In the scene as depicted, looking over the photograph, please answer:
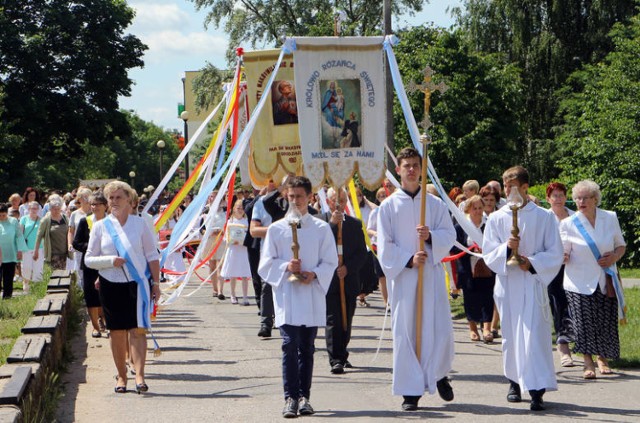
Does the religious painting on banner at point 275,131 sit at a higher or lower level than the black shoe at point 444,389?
higher

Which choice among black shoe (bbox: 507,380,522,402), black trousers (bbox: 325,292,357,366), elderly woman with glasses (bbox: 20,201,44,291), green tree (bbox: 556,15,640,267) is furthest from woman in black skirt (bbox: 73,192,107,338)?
green tree (bbox: 556,15,640,267)

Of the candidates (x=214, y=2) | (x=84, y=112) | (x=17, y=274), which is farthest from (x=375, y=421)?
(x=84, y=112)

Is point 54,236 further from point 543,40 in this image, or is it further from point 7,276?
point 543,40

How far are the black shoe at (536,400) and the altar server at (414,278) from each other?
69 cm

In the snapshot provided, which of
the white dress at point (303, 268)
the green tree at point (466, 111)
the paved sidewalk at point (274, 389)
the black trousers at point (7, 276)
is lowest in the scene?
the paved sidewalk at point (274, 389)

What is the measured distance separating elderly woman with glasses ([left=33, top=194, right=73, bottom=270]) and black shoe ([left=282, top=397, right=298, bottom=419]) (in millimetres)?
10032

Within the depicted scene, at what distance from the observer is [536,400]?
865cm

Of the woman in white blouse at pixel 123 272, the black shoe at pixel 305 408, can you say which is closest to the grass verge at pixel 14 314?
the woman in white blouse at pixel 123 272

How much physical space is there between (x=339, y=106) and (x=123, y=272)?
13.0 ft

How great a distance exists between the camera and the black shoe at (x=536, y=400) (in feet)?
28.3

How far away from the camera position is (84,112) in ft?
167

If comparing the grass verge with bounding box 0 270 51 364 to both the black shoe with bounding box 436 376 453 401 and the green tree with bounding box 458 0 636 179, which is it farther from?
the green tree with bounding box 458 0 636 179

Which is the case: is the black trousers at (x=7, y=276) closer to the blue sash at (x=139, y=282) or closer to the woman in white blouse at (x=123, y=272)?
the woman in white blouse at (x=123, y=272)

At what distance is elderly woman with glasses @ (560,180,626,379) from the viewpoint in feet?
33.9
